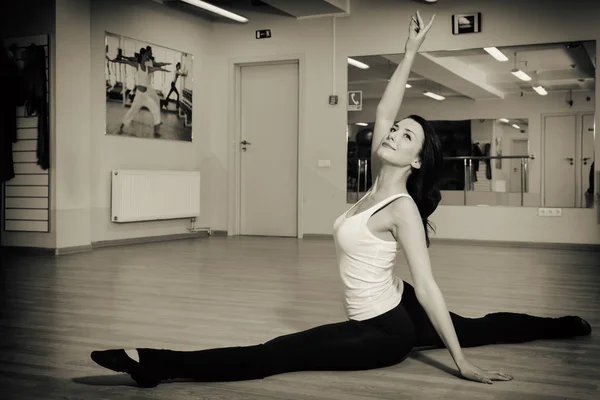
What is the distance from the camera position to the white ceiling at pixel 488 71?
7430 mm

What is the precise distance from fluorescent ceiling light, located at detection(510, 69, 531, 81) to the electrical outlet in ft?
4.72

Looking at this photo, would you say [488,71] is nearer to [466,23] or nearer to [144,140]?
[466,23]

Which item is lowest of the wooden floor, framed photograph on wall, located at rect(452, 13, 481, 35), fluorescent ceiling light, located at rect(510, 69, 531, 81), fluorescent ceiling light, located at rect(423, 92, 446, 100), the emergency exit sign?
the wooden floor

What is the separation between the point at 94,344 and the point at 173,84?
586cm

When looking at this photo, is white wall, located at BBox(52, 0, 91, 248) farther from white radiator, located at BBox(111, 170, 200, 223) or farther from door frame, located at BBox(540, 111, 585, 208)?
door frame, located at BBox(540, 111, 585, 208)

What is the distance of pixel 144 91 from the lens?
7926 mm

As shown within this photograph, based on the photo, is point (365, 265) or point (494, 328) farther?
point (494, 328)

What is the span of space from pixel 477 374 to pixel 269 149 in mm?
6899

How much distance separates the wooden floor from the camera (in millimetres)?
2307

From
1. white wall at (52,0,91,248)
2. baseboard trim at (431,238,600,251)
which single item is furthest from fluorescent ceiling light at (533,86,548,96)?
white wall at (52,0,91,248)

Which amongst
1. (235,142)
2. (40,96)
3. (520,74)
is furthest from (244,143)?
(520,74)

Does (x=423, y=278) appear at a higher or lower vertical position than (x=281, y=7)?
lower

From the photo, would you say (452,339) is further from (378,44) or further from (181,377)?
(378,44)

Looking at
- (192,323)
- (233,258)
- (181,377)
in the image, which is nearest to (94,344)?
(192,323)
